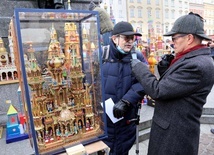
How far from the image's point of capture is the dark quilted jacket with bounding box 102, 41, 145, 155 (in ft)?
5.90

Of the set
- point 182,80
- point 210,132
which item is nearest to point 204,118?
point 210,132

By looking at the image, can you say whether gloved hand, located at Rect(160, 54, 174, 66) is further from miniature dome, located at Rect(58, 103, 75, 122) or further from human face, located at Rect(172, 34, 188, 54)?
miniature dome, located at Rect(58, 103, 75, 122)

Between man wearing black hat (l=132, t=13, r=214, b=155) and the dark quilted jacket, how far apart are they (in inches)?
11.8

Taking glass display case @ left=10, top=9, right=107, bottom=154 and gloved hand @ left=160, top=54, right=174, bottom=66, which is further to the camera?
gloved hand @ left=160, top=54, right=174, bottom=66

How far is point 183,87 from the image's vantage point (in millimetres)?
1288

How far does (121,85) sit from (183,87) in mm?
655

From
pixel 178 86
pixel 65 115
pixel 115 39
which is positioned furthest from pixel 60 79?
pixel 178 86

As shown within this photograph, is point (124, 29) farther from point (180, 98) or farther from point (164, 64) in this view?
point (180, 98)

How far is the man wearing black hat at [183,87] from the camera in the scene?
1288mm

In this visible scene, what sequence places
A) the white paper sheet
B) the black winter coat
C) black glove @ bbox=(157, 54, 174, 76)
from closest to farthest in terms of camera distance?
the black winter coat
black glove @ bbox=(157, 54, 174, 76)
the white paper sheet

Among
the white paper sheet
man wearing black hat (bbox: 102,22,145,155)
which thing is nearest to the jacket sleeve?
man wearing black hat (bbox: 102,22,145,155)

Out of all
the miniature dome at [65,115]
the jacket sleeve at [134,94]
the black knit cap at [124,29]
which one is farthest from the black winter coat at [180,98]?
the miniature dome at [65,115]

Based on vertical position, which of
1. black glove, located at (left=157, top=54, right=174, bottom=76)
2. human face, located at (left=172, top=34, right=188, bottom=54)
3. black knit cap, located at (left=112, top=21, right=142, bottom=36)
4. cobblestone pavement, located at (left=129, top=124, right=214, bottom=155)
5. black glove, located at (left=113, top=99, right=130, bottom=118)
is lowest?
cobblestone pavement, located at (left=129, top=124, right=214, bottom=155)

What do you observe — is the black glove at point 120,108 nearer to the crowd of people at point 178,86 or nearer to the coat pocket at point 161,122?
the crowd of people at point 178,86
